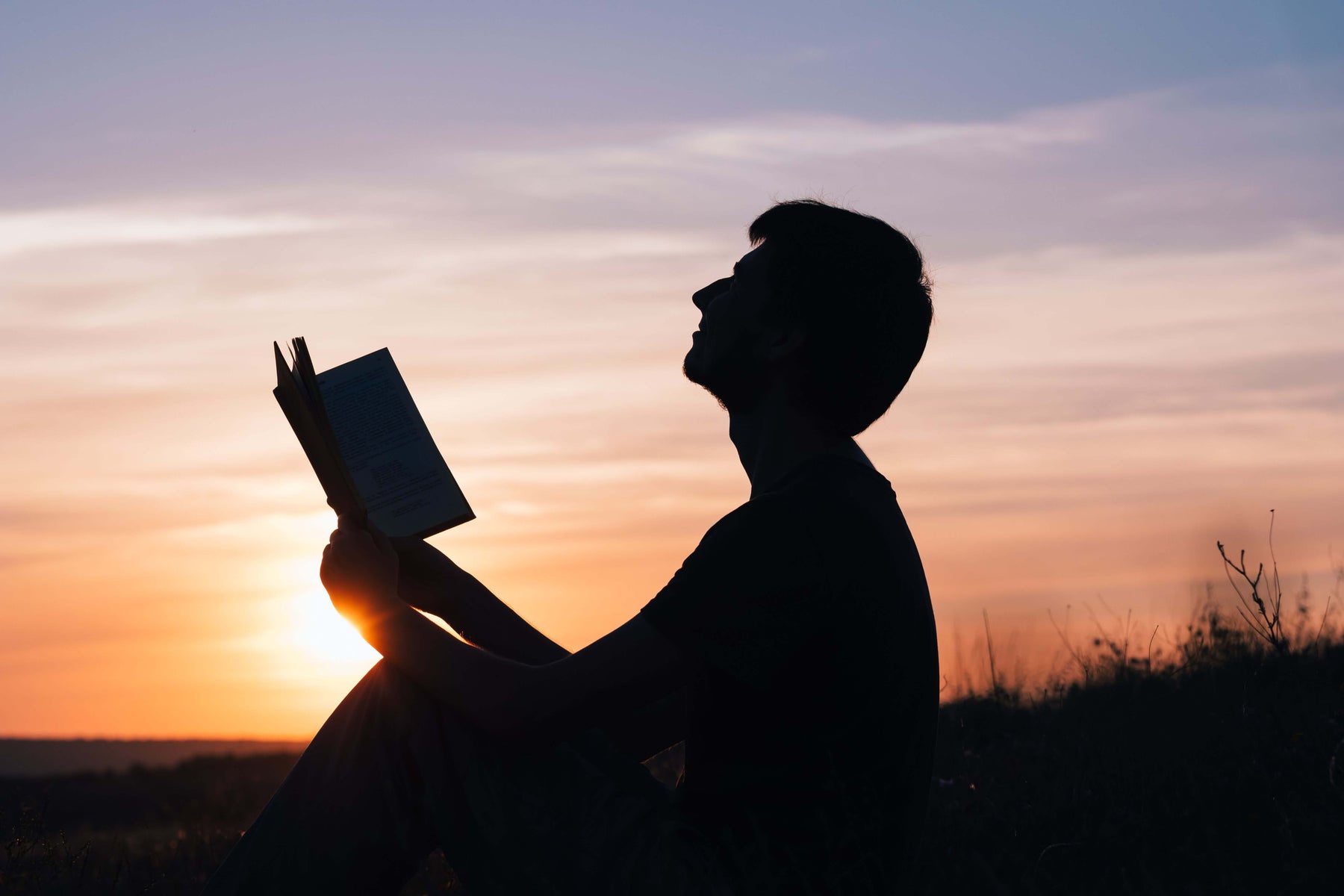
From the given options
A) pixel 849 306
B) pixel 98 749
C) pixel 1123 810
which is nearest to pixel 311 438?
pixel 849 306

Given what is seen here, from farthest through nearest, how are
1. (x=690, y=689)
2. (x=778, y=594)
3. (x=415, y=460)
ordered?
(x=415, y=460) < (x=690, y=689) < (x=778, y=594)

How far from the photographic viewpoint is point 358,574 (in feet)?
8.77

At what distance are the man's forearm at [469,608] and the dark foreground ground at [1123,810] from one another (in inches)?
44.8

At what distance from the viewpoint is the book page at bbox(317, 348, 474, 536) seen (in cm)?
288

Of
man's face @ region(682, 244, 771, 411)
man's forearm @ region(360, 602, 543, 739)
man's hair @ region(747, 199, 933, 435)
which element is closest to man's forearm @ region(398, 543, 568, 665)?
man's forearm @ region(360, 602, 543, 739)

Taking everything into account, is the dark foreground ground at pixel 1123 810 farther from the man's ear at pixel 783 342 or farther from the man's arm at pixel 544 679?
the man's ear at pixel 783 342

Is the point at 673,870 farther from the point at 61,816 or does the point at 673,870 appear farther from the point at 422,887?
the point at 61,816

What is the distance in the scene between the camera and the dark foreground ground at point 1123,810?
12.2 feet

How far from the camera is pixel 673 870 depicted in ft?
7.78

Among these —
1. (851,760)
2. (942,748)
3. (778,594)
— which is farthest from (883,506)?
(942,748)

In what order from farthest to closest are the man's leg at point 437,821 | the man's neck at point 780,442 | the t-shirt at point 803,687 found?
the man's neck at point 780,442, the man's leg at point 437,821, the t-shirt at point 803,687

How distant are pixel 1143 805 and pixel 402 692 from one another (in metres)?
2.71

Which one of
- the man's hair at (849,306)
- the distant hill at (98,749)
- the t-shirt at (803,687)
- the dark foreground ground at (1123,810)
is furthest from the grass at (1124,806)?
the distant hill at (98,749)

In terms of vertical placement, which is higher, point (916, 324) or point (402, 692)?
point (916, 324)
